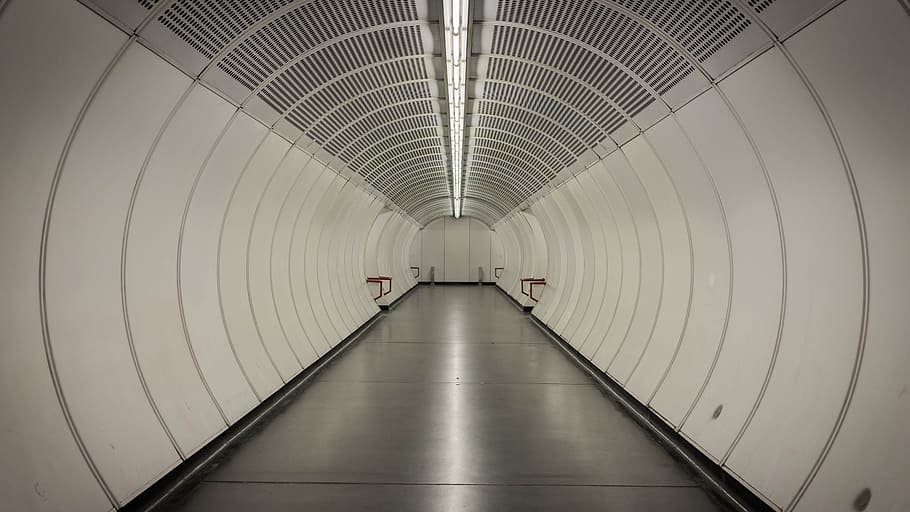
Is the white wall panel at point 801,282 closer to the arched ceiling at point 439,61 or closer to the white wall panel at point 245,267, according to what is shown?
the arched ceiling at point 439,61

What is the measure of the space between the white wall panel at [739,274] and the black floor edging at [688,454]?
18cm

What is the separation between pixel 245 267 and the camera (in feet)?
27.9

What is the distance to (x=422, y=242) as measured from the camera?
118 feet

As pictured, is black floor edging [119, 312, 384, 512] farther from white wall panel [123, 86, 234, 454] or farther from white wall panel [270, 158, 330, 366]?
white wall panel [270, 158, 330, 366]

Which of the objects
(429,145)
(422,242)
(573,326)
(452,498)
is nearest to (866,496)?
(452,498)

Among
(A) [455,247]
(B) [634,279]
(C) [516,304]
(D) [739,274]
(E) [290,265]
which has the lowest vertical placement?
(C) [516,304]

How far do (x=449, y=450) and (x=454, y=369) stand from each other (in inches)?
173

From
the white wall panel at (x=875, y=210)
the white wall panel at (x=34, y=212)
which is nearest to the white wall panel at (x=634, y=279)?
the white wall panel at (x=875, y=210)

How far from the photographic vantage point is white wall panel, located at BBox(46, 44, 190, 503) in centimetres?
441

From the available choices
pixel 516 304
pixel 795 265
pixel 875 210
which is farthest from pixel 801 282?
pixel 516 304

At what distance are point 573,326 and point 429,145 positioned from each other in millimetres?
5413

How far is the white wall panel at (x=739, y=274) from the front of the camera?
17.7 ft

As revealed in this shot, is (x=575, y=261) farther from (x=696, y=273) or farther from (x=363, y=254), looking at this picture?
(x=696, y=273)

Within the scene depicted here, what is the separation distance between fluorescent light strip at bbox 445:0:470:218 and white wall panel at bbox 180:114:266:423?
8.62 ft
